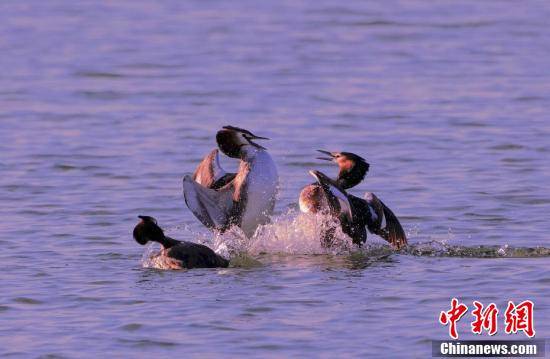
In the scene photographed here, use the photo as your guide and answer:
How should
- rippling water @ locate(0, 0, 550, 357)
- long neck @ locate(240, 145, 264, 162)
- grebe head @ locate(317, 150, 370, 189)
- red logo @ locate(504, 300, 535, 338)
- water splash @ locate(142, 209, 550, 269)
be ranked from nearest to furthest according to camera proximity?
1. red logo @ locate(504, 300, 535, 338)
2. rippling water @ locate(0, 0, 550, 357)
3. water splash @ locate(142, 209, 550, 269)
4. long neck @ locate(240, 145, 264, 162)
5. grebe head @ locate(317, 150, 370, 189)

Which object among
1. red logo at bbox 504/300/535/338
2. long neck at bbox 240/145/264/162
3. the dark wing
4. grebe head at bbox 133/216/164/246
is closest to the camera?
red logo at bbox 504/300/535/338

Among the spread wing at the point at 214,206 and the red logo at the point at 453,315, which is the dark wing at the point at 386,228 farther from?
the red logo at the point at 453,315

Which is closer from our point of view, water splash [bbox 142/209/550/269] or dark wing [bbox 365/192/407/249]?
water splash [bbox 142/209/550/269]

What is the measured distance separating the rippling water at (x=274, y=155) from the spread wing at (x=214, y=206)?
36 cm

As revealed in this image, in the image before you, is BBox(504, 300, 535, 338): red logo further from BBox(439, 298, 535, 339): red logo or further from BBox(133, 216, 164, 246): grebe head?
BBox(133, 216, 164, 246): grebe head

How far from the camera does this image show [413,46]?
94.8 ft

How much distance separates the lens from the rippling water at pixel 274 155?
450 inches

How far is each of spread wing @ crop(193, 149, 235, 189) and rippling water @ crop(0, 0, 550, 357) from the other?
57 centimetres

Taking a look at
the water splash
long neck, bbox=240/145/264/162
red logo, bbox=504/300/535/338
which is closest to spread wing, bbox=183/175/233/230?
the water splash

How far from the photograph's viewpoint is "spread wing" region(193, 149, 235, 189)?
14.7 meters

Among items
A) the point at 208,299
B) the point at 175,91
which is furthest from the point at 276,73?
the point at 208,299

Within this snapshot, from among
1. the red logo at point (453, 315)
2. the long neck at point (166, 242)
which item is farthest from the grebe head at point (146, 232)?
the red logo at point (453, 315)

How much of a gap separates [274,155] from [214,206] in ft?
17.5

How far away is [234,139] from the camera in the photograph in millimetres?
14328
